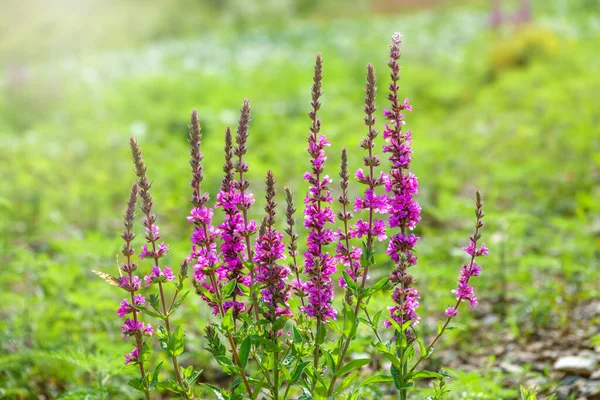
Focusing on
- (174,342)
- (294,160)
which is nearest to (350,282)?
(174,342)

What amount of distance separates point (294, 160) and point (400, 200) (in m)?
5.60

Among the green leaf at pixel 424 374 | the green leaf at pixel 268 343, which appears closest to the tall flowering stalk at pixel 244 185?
the green leaf at pixel 268 343

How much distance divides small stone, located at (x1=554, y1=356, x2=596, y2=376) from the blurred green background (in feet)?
0.55

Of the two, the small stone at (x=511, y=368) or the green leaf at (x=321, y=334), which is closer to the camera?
the green leaf at (x=321, y=334)

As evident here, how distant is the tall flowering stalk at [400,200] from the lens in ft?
6.77

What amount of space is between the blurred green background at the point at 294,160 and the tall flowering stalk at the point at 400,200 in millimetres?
866

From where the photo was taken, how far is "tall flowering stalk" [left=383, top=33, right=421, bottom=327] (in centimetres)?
206

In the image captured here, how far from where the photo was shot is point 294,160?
7652 mm

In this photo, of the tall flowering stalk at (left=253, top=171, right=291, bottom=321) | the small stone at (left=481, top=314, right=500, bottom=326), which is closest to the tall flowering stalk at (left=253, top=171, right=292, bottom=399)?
the tall flowering stalk at (left=253, top=171, right=291, bottom=321)

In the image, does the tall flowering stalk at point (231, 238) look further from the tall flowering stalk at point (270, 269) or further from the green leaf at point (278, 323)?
the green leaf at point (278, 323)

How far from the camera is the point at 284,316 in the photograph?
2.05m

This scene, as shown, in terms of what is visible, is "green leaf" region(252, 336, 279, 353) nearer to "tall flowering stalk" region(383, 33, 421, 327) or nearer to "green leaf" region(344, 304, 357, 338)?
"green leaf" region(344, 304, 357, 338)

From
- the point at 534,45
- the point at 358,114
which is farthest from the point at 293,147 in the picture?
the point at 534,45

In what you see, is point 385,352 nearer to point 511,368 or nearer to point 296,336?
point 296,336
